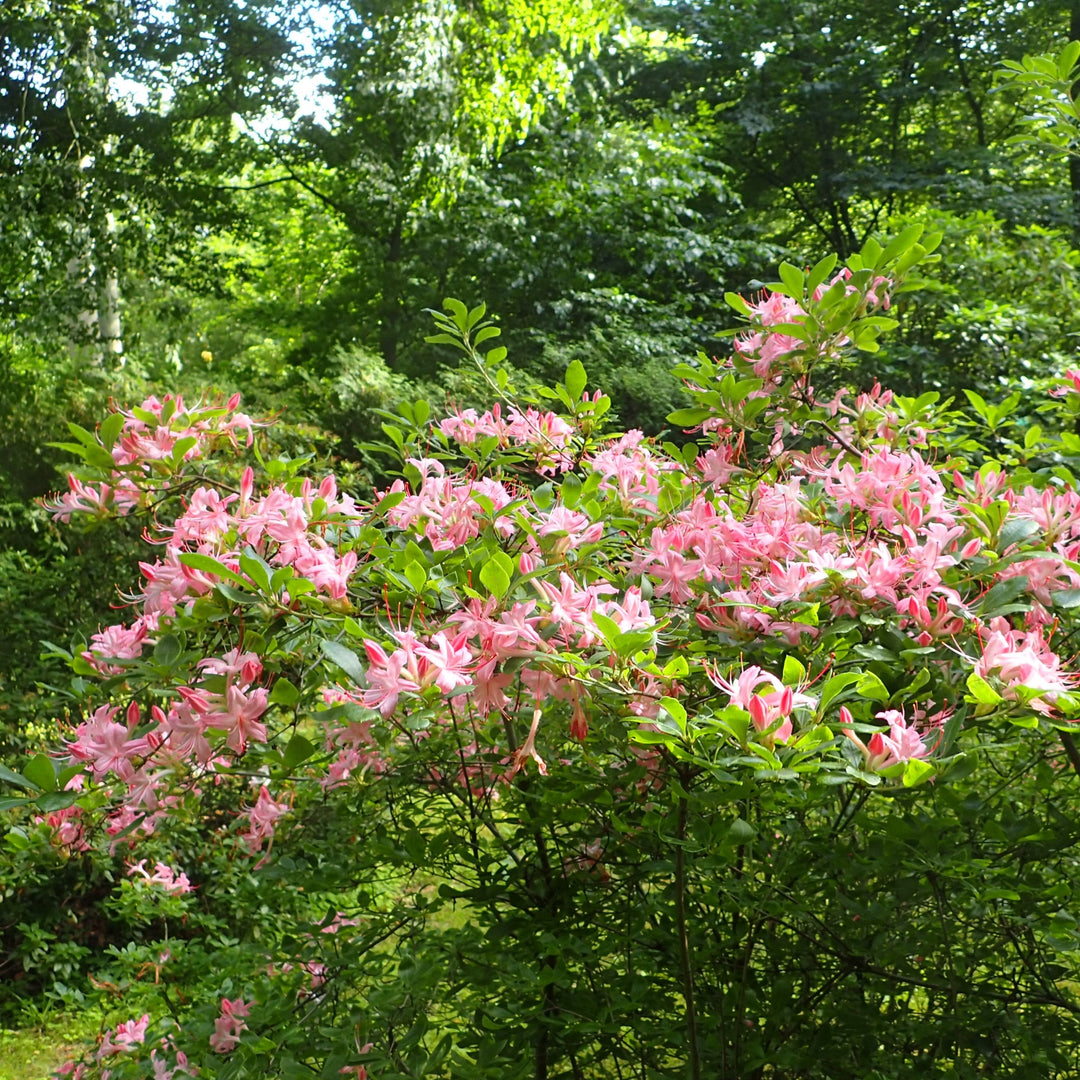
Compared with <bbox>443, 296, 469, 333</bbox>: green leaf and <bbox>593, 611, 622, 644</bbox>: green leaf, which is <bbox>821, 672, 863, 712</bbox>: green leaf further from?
<bbox>443, 296, 469, 333</bbox>: green leaf

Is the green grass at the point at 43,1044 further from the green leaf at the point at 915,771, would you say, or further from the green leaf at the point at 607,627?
the green leaf at the point at 915,771

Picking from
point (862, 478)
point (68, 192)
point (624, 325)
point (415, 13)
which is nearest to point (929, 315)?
point (624, 325)

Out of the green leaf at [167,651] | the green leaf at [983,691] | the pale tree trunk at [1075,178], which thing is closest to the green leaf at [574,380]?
the green leaf at [167,651]

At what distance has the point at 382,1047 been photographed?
1332 millimetres

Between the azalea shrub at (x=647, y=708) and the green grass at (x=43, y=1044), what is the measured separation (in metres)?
1.57

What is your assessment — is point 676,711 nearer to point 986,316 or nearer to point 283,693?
point 283,693

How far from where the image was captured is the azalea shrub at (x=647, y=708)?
1.07 m

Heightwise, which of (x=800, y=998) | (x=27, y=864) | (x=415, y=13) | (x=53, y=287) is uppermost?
(x=415, y=13)

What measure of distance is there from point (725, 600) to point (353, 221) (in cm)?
1028

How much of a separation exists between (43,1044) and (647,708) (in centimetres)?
323

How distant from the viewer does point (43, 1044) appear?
135 inches

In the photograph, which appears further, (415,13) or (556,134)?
(556,134)

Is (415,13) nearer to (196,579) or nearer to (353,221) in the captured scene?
(353,221)

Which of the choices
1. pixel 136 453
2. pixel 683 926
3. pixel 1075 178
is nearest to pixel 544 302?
pixel 1075 178
